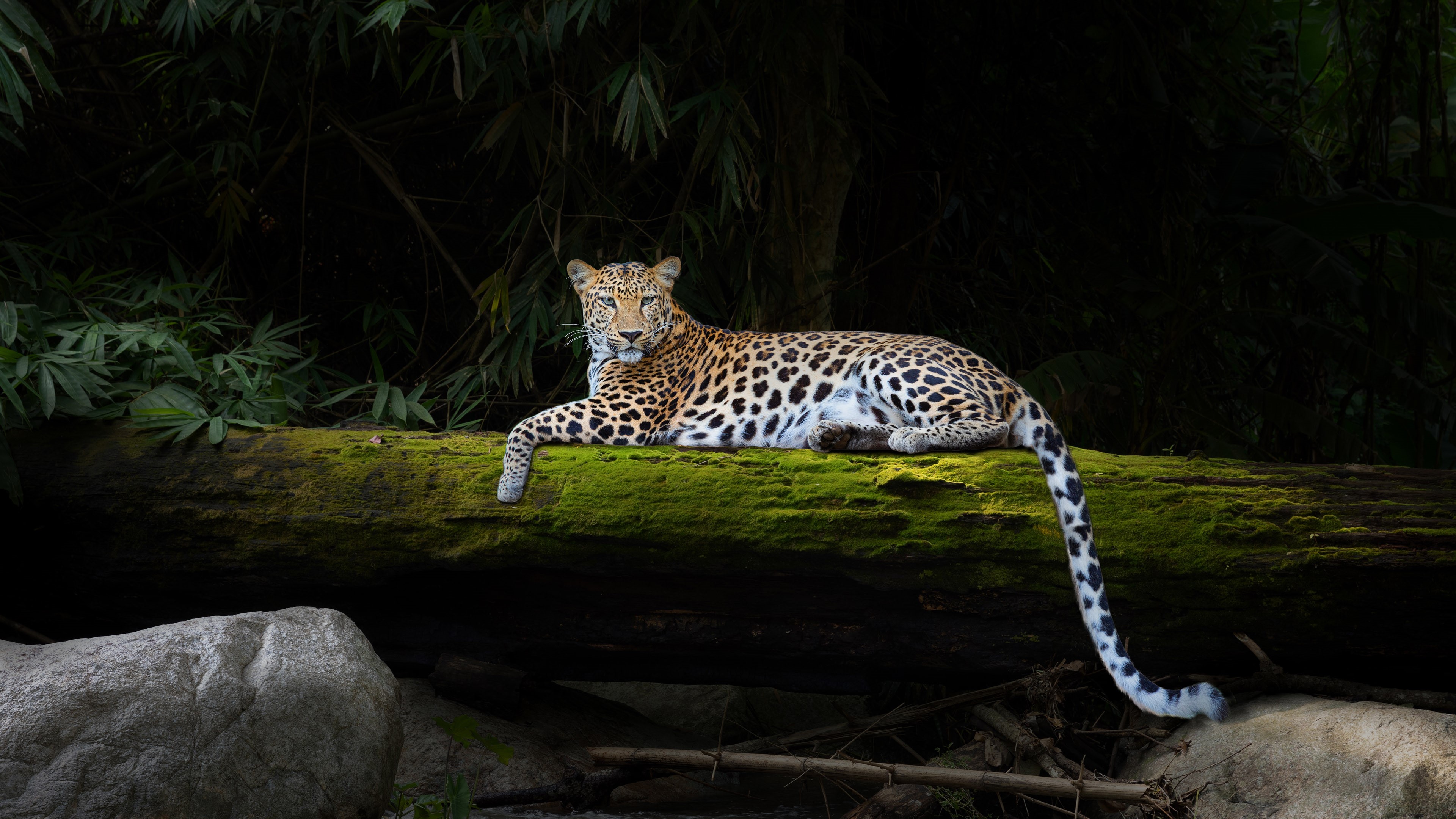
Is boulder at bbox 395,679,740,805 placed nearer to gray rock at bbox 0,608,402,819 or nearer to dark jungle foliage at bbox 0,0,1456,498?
gray rock at bbox 0,608,402,819

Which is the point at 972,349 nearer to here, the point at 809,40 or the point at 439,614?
the point at 809,40

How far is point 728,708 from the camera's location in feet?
21.2

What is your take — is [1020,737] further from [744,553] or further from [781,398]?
[781,398]

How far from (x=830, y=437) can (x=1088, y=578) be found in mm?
1244

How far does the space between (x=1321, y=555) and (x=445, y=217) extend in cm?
616

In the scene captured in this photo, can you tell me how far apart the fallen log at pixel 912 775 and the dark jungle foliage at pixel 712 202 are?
2.51 meters

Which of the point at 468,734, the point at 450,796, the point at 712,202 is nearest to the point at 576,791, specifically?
the point at 468,734

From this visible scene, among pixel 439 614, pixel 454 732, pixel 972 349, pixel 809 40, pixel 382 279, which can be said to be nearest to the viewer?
pixel 454 732

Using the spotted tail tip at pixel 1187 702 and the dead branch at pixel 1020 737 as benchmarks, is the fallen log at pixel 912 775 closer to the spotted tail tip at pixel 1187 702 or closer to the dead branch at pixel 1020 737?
the dead branch at pixel 1020 737

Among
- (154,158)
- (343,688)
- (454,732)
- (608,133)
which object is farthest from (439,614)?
(154,158)

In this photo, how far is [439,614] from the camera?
4582mm

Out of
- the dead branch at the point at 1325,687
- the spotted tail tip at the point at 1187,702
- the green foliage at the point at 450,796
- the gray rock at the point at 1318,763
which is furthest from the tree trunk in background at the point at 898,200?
the green foliage at the point at 450,796

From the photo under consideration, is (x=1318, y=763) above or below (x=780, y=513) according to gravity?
below

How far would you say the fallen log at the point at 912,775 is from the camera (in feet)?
12.4
